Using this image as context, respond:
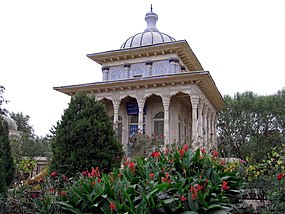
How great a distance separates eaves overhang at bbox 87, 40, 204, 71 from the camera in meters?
20.6

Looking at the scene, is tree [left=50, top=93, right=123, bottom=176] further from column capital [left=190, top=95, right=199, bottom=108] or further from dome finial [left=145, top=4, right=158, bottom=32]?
dome finial [left=145, top=4, right=158, bottom=32]

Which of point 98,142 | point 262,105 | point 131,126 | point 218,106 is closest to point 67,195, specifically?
point 98,142

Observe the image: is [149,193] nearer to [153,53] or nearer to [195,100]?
[195,100]

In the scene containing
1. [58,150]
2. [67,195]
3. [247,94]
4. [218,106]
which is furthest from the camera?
[247,94]

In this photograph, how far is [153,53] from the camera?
21562 mm

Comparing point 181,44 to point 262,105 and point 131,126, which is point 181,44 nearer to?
point 131,126

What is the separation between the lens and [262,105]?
27.6m

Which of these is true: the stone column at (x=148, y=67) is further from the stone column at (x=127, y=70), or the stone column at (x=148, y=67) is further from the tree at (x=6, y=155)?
the tree at (x=6, y=155)

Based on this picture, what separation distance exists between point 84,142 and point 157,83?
11656mm

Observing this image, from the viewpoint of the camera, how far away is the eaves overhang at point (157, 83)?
57.7ft

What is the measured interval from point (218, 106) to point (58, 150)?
20055mm

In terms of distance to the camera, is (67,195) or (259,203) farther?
(259,203)

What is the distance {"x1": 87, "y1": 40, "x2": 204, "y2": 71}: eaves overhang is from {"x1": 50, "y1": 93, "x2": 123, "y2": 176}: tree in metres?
13.5

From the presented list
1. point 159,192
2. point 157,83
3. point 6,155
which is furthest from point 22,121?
point 159,192
